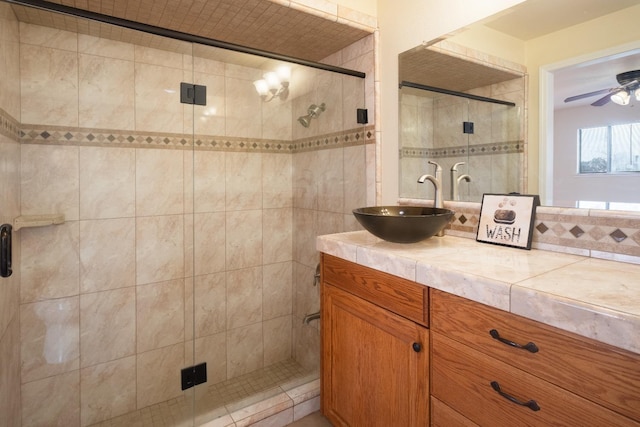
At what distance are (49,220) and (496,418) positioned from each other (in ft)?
7.00

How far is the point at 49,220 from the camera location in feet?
5.83

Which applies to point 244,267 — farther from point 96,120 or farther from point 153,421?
point 96,120

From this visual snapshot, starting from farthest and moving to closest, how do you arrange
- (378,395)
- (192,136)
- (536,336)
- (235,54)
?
(192,136)
(235,54)
(378,395)
(536,336)

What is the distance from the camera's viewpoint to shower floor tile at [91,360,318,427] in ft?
5.82

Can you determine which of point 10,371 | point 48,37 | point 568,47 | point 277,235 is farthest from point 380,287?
point 48,37

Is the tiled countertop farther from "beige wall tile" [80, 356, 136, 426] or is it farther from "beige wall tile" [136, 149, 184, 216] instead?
"beige wall tile" [80, 356, 136, 426]

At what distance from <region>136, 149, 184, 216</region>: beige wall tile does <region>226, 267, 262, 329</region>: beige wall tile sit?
616 mm

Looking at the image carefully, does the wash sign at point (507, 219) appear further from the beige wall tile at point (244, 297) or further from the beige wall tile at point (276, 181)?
the beige wall tile at point (244, 297)

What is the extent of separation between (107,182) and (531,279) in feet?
7.02

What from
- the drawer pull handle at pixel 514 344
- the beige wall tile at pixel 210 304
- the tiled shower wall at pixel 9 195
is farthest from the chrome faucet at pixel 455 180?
the tiled shower wall at pixel 9 195

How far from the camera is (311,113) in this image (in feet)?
7.56

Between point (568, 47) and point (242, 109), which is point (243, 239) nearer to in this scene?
point (242, 109)

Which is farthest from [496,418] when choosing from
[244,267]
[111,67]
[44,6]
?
[111,67]

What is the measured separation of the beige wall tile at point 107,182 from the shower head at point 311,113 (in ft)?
3.57
